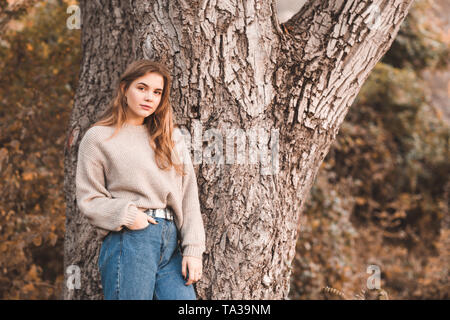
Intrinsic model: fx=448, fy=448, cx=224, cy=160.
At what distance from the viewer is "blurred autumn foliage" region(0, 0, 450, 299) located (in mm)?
4152

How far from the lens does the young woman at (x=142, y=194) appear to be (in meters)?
2.12

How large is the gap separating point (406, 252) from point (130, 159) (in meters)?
5.06

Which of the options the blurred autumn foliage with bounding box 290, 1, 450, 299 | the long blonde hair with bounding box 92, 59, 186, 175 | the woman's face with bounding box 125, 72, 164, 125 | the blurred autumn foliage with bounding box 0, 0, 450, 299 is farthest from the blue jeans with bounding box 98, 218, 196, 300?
the blurred autumn foliage with bounding box 290, 1, 450, 299

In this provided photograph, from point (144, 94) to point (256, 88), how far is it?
62 cm

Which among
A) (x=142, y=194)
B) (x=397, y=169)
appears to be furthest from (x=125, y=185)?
(x=397, y=169)

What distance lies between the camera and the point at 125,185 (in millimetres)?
2191

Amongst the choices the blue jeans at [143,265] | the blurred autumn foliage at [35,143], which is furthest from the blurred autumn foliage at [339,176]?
the blue jeans at [143,265]

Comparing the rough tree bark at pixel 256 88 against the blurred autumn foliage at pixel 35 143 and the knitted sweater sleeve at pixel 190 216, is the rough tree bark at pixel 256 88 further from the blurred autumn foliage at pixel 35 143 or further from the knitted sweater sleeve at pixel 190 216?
the blurred autumn foliage at pixel 35 143

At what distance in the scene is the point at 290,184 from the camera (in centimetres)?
263

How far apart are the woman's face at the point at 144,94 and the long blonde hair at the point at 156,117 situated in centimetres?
3

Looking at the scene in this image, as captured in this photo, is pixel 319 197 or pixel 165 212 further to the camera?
pixel 319 197

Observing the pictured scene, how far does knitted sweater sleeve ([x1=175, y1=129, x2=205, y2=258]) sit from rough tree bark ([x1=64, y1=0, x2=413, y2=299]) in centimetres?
16
